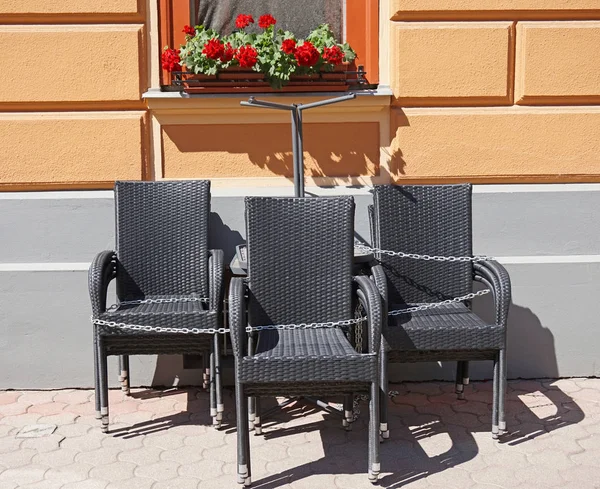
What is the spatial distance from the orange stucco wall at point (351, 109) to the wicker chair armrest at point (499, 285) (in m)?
0.85

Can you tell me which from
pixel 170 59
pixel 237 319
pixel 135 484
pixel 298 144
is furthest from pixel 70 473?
pixel 170 59

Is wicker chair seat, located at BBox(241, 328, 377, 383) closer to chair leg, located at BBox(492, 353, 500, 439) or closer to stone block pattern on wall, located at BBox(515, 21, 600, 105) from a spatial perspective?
chair leg, located at BBox(492, 353, 500, 439)

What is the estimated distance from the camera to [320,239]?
158 inches

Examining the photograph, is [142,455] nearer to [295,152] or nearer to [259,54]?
[295,152]

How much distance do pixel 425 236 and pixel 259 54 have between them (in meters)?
1.50

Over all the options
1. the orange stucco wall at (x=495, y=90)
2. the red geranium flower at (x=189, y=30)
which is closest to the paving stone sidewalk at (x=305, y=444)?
the orange stucco wall at (x=495, y=90)

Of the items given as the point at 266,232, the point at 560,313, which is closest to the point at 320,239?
the point at 266,232

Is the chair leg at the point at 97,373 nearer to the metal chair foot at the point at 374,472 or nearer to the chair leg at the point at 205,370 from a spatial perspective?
the chair leg at the point at 205,370

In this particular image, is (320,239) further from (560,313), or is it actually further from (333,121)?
(560,313)

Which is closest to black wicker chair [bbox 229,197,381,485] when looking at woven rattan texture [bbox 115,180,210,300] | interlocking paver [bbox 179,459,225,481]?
interlocking paver [bbox 179,459,225,481]

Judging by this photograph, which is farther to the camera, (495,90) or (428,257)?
(495,90)

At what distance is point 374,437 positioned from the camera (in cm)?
353

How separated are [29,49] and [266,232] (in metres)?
2.01

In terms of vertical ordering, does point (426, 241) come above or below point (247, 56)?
below
